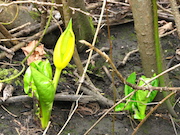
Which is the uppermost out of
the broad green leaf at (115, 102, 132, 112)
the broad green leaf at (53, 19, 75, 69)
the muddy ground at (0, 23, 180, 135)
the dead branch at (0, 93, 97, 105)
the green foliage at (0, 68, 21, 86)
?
the broad green leaf at (53, 19, 75, 69)

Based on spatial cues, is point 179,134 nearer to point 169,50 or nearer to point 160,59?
point 160,59

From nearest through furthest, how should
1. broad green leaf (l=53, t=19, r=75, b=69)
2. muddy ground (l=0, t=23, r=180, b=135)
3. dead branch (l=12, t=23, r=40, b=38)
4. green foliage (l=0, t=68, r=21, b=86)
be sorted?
broad green leaf (l=53, t=19, r=75, b=69) < muddy ground (l=0, t=23, r=180, b=135) < green foliage (l=0, t=68, r=21, b=86) < dead branch (l=12, t=23, r=40, b=38)

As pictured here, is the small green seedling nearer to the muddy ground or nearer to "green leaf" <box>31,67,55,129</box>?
the muddy ground

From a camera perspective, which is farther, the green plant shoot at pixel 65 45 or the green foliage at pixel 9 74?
the green foliage at pixel 9 74

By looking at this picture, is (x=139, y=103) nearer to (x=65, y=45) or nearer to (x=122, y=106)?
(x=122, y=106)

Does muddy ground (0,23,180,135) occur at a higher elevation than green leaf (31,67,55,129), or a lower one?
lower

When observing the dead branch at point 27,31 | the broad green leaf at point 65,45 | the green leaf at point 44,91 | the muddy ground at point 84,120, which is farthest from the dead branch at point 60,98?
the dead branch at point 27,31

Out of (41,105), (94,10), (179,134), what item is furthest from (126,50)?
(41,105)

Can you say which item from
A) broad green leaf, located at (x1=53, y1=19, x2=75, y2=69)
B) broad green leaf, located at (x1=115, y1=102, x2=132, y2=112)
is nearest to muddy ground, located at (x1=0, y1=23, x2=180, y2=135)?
broad green leaf, located at (x1=115, y1=102, x2=132, y2=112)

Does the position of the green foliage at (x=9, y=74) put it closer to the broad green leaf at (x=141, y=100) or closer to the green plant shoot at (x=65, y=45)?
the green plant shoot at (x=65, y=45)

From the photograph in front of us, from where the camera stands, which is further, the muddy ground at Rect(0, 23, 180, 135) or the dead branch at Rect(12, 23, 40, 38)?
the dead branch at Rect(12, 23, 40, 38)

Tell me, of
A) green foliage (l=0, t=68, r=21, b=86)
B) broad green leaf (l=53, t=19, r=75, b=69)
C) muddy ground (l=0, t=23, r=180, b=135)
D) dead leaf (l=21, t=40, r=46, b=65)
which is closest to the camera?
broad green leaf (l=53, t=19, r=75, b=69)

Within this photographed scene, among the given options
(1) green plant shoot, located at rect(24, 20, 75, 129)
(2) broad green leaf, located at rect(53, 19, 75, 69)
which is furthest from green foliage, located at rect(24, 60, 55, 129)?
(2) broad green leaf, located at rect(53, 19, 75, 69)
